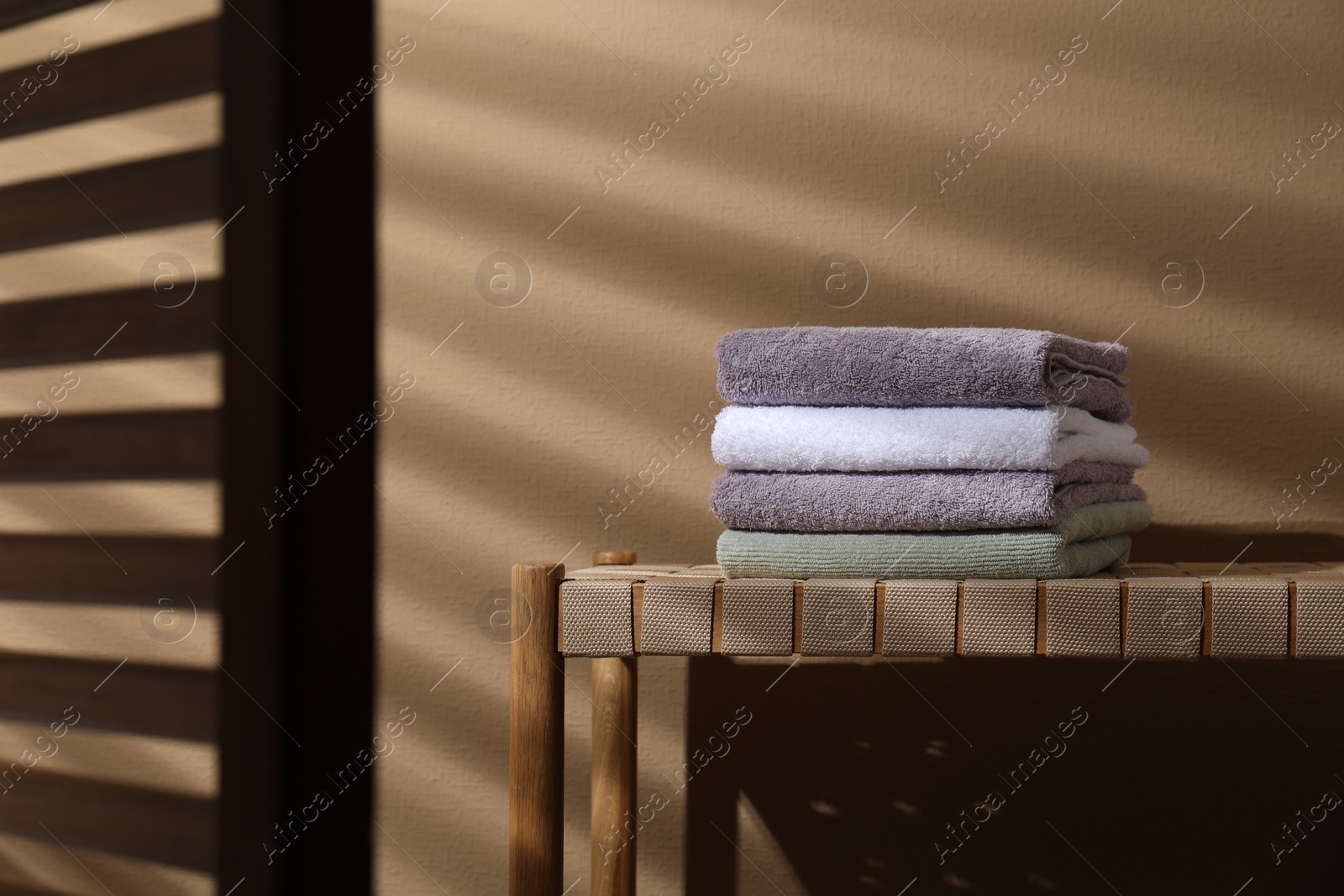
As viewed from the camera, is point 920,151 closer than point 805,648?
No

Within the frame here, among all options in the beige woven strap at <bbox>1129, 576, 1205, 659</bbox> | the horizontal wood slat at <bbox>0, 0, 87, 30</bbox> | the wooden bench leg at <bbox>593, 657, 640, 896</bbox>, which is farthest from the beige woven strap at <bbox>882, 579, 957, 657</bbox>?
the horizontal wood slat at <bbox>0, 0, 87, 30</bbox>

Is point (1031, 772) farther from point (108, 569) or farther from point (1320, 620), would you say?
point (108, 569)

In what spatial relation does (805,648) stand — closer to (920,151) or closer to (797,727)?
(797,727)

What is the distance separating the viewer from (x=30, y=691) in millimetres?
1070

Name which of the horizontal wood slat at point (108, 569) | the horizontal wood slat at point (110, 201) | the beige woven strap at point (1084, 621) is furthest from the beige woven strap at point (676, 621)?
the horizontal wood slat at point (110, 201)

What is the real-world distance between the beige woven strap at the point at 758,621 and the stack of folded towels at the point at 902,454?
4cm

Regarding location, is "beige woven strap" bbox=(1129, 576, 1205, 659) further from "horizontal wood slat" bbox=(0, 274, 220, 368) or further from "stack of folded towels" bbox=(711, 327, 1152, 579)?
"horizontal wood slat" bbox=(0, 274, 220, 368)

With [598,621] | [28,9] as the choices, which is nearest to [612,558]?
[598,621]

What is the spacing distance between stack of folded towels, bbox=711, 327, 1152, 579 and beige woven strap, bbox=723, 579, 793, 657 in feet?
0.12

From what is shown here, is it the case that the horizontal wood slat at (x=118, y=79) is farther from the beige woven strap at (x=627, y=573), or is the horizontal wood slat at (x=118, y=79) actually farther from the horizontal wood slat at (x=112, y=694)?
the beige woven strap at (x=627, y=573)

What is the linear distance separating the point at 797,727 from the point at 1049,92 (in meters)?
0.65

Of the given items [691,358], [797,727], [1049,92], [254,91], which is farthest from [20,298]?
[1049,92]

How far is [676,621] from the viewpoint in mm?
621

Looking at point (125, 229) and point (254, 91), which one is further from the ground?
point (254, 91)
